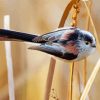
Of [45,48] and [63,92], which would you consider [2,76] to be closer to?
[63,92]

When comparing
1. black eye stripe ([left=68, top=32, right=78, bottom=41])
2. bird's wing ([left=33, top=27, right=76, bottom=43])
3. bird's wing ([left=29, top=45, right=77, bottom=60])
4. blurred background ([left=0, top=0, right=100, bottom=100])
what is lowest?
bird's wing ([left=29, top=45, right=77, bottom=60])

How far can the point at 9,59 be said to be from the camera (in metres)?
0.59

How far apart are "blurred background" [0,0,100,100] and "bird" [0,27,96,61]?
0.29m

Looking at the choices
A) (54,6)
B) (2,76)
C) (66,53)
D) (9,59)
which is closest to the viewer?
(66,53)

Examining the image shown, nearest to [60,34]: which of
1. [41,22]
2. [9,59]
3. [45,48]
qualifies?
[45,48]

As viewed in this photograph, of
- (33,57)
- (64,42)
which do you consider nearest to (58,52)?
(64,42)

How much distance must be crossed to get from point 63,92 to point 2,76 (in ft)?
0.83

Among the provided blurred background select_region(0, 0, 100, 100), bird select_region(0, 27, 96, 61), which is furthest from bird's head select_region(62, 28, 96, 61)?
blurred background select_region(0, 0, 100, 100)

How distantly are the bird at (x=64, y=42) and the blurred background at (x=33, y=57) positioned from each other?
0.29 meters

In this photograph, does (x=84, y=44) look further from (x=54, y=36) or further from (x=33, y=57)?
(x=33, y=57)

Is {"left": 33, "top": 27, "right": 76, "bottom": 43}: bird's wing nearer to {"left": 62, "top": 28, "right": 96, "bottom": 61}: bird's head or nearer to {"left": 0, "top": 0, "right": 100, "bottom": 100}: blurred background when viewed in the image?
{"left": 62, "top": 28, "right": 96, "bottom": 61}: bird's head

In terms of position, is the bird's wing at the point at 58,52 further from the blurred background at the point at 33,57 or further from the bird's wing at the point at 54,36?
the blurred background at the point at 33,57

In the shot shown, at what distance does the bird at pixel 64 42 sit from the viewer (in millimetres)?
365

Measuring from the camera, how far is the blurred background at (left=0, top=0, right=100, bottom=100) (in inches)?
28.0
